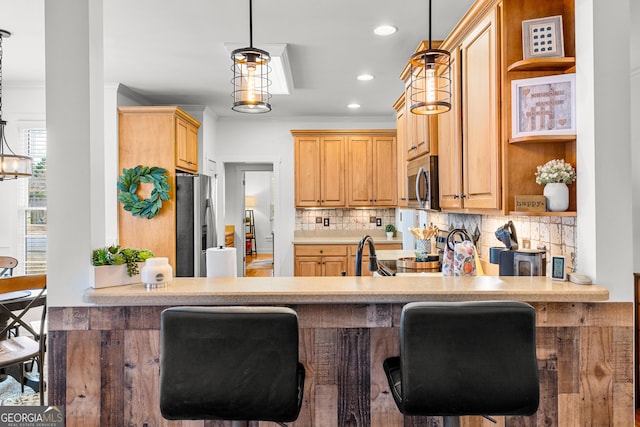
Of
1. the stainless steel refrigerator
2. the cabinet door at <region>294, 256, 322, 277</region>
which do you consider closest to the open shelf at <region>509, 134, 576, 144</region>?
the stainless steel refrigerator

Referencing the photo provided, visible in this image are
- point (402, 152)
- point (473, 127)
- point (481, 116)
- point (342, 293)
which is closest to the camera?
point (342, 293)

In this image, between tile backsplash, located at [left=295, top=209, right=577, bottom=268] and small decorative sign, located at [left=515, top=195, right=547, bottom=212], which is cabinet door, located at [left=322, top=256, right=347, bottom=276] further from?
small decorative sign, located at [left=515, top=195, right=547, bottom=212]

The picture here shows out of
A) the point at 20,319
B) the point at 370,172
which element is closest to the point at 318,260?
the point at 370,172

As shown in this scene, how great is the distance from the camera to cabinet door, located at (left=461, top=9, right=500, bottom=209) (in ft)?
6.91

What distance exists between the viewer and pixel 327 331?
1773 mm

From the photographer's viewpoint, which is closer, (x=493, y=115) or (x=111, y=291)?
(x=111, y=291)

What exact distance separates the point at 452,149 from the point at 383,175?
3.19m

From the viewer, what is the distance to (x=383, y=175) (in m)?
5.94

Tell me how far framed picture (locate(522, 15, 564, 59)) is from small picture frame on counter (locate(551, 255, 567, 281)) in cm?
90

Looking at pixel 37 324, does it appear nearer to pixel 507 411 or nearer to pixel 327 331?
pixel 327 331

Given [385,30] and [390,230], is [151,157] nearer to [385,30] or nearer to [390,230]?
[385,30]

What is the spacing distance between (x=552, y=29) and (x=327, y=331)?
1.65 m

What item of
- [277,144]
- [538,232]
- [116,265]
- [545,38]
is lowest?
[116,265]

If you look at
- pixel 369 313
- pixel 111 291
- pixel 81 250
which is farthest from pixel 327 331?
pixel 81 250
